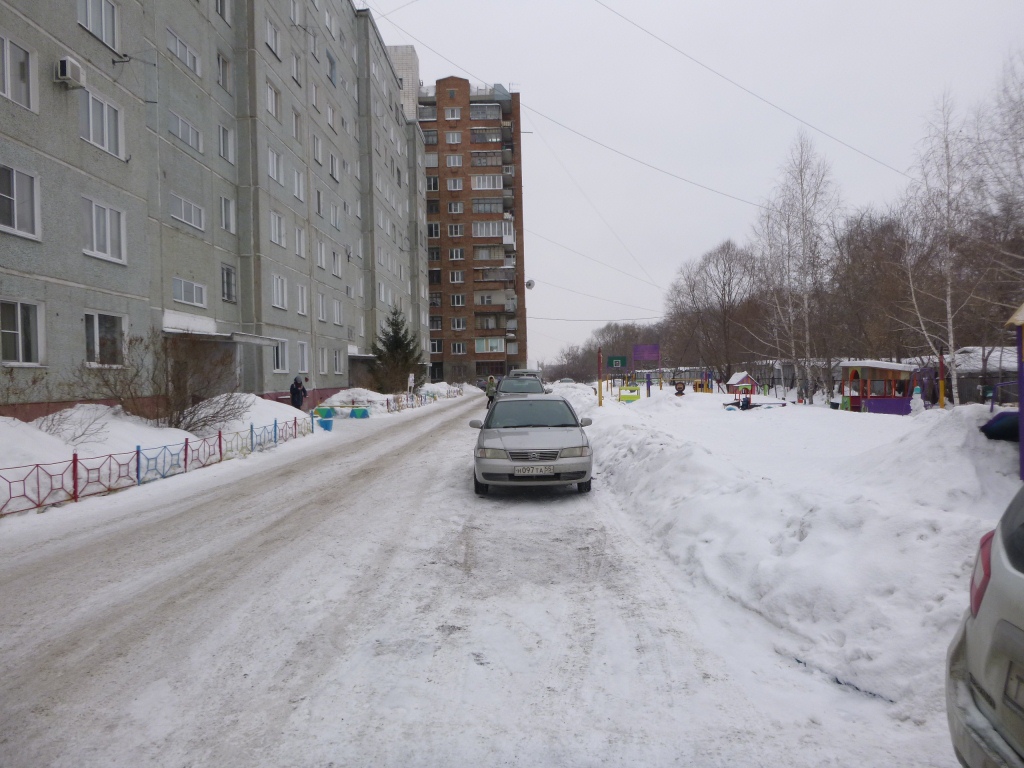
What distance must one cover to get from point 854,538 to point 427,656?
3.25 metres

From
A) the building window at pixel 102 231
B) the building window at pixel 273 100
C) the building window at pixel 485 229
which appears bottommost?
the building window at pixel 102 231

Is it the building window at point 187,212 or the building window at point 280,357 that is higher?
the building window at point 187,212

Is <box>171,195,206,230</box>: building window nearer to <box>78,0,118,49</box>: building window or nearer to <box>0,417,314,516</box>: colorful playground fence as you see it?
<box>78,0,118,49</box>: building window

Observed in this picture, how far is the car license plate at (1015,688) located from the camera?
5.84 feet

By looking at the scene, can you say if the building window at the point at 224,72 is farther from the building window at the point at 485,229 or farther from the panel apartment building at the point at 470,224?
the building window at the point at 485,229

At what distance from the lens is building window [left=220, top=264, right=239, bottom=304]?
24688 mm

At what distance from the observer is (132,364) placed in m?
14.3

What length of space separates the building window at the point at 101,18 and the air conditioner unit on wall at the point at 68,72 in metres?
1.68

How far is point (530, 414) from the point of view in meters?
10.8

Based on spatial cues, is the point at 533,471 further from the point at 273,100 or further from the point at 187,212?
the point at 273,100

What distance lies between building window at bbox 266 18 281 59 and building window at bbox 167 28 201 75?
540 centimetres

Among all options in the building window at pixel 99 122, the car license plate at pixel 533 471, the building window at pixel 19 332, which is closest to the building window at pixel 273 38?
the building window at pixel 99 122

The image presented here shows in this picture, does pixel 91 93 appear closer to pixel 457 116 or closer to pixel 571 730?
pixel 571 730

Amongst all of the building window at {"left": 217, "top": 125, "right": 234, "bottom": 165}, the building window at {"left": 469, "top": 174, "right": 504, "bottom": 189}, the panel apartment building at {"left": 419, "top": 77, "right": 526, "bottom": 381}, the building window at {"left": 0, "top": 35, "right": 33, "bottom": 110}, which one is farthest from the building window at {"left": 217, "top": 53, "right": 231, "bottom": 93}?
the building window at {"left": 469, "top": 174, "right": 504, "bottom": 189}
